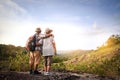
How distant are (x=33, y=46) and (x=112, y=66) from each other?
5.08m

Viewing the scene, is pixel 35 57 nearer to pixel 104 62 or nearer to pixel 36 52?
pixel 36 52

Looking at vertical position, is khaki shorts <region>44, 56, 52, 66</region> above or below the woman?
below

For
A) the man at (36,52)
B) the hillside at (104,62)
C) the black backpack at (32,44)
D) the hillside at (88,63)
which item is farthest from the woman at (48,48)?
the hillside at (104,62)

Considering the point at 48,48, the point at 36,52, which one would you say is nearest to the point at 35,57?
the point at 36,52

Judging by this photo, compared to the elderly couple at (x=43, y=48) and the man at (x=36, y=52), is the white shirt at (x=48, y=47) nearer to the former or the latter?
the elderly couple at (x=43, y=48)

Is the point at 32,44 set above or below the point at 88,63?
above

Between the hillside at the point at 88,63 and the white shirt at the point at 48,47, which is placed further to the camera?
the hillside at the point at 88,63

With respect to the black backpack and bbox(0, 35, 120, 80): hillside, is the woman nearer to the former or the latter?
the black backpack

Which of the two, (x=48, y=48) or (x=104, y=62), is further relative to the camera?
(x=104, y=62)

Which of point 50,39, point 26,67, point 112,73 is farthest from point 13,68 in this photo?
point 112,73

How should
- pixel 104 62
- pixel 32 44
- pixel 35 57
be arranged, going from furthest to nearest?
pixel 104 62
pixel 35 57
pixel 32 44

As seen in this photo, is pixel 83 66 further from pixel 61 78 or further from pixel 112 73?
pixel 61 78

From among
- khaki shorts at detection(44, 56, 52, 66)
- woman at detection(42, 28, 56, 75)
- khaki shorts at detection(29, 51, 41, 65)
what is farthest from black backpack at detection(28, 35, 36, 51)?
khaki shorts at detection(44, 56, 52, 66)

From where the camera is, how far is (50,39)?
8578mm
